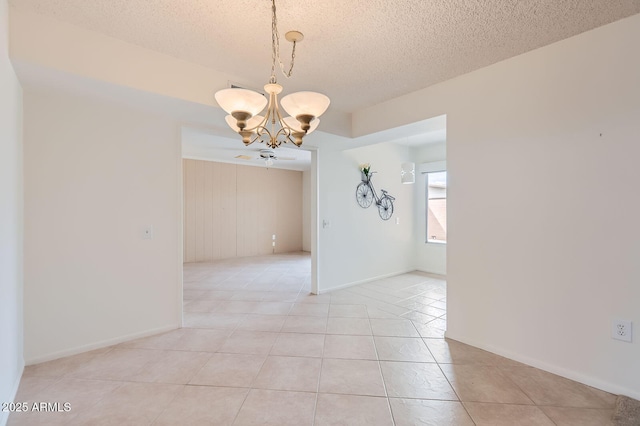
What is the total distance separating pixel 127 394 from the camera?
1858mm

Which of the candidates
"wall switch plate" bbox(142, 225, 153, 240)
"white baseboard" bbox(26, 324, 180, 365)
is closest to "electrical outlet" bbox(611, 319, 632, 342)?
"white baseboard" bbox(26, 324, 180, 365)

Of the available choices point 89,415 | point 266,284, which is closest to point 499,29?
point 89,415

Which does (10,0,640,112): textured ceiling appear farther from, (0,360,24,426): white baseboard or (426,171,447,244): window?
(426,171,447,244): window

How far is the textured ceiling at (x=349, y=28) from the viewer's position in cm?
172

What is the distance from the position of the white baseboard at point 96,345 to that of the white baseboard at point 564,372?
2.90 metres

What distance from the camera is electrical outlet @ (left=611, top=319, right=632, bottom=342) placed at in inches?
71.2

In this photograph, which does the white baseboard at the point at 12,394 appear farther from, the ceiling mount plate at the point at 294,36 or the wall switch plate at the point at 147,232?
the ceiling mount plate at the point at 294,36

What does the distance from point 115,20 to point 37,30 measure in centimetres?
48

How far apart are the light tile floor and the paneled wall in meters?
3.76

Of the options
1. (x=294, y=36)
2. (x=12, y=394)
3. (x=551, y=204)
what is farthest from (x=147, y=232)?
(x=551, y=204)

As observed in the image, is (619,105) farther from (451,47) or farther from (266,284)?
(266,284)

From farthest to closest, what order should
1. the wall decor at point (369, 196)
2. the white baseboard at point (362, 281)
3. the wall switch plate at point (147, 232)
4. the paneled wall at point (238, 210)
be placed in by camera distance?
the paneled wall at point (238, 210) → the wall decor at point (369, 196) → the white baseboard at point (362, 281) → the wall switch plate at point (147, 232)

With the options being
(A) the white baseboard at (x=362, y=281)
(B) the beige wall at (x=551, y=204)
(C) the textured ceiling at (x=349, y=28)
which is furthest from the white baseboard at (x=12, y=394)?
(B) the beige wall at (x=551, y=204)

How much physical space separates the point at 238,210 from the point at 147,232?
14.8ft
